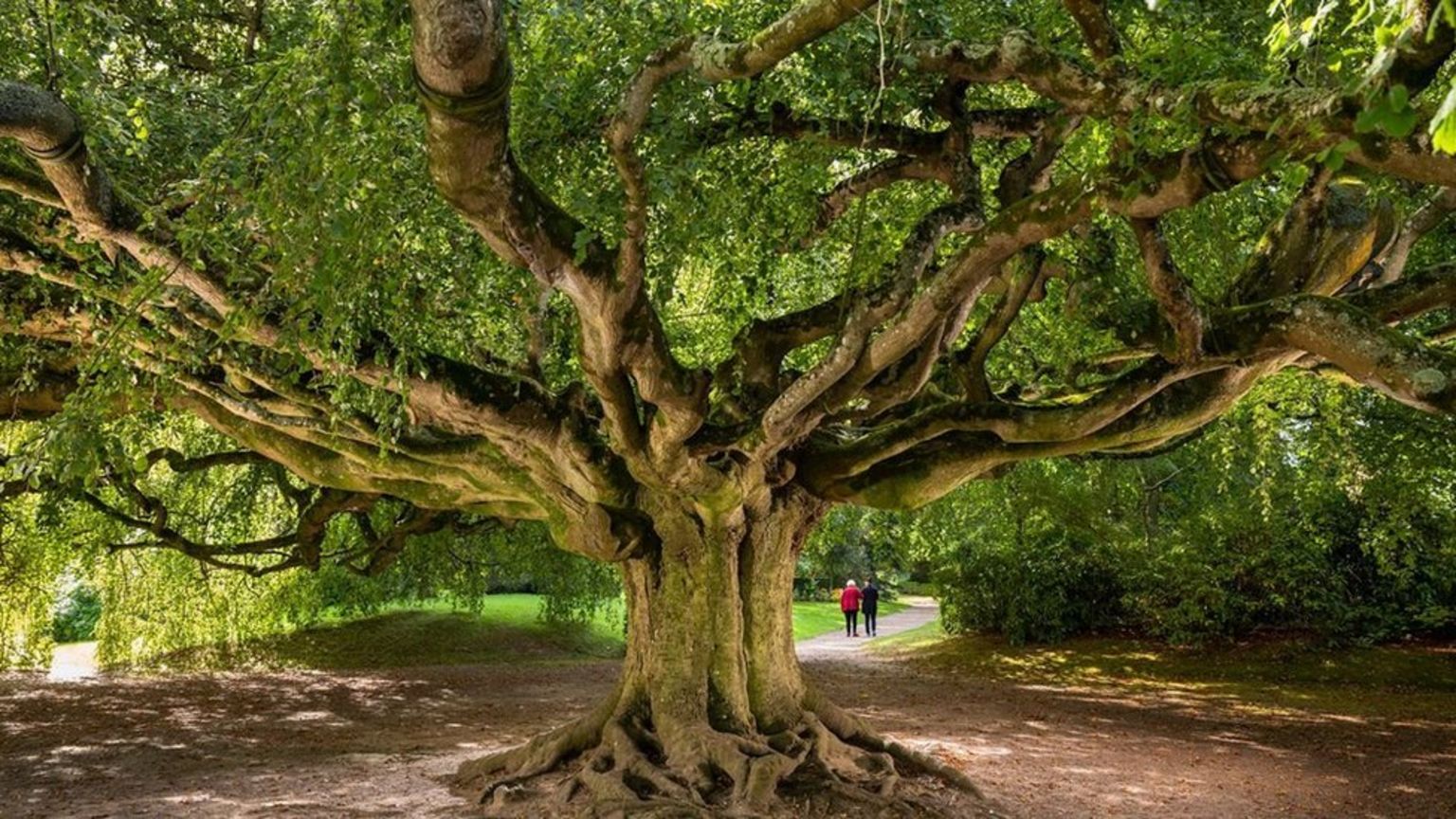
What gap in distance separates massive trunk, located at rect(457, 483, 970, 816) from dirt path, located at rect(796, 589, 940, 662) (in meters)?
13.5

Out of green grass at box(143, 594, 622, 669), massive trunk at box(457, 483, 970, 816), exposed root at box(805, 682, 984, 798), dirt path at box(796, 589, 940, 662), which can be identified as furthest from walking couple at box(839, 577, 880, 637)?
massive trunk at box(457, 483, 970, 816)

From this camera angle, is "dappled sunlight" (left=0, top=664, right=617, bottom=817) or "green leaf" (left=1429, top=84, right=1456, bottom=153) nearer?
"green leaf" (left=1429, top=84, right=1456, bottom=153)

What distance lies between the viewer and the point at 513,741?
12039 millimetres

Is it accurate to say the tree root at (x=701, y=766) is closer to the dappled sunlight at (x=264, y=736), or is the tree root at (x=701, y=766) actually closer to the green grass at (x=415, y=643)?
the dappled sunlight at (x=264, y=736)

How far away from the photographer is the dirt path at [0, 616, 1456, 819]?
29.0 feet

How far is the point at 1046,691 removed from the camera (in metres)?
16.8

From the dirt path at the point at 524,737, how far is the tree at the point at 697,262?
183 cm

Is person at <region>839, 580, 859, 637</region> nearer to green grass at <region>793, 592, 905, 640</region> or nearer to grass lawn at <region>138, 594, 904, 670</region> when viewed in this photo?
green grass at <region>793, 592, 905, 640</region>

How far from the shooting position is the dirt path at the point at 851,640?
2350 centimetres

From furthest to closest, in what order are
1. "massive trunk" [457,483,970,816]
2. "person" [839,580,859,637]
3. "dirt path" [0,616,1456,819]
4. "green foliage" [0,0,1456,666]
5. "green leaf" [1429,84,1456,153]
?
"person" [839,580,859,637], "dirt path" [0,616,1456,819], "massive trunk" [457,483,970,816], "green foliage" [0,0,1456,666], "green leaf" [1429,84,1456,153]

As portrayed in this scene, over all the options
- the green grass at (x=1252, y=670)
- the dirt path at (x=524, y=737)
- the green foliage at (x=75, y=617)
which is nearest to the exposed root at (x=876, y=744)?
the dirt path at (x=524, y=737)

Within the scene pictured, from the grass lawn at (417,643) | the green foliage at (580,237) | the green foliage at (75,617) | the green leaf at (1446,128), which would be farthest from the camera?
the green foliage at (75,617)

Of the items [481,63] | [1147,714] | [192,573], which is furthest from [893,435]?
[192,573]

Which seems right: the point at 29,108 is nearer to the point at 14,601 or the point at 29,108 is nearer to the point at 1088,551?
the point at 14,601
